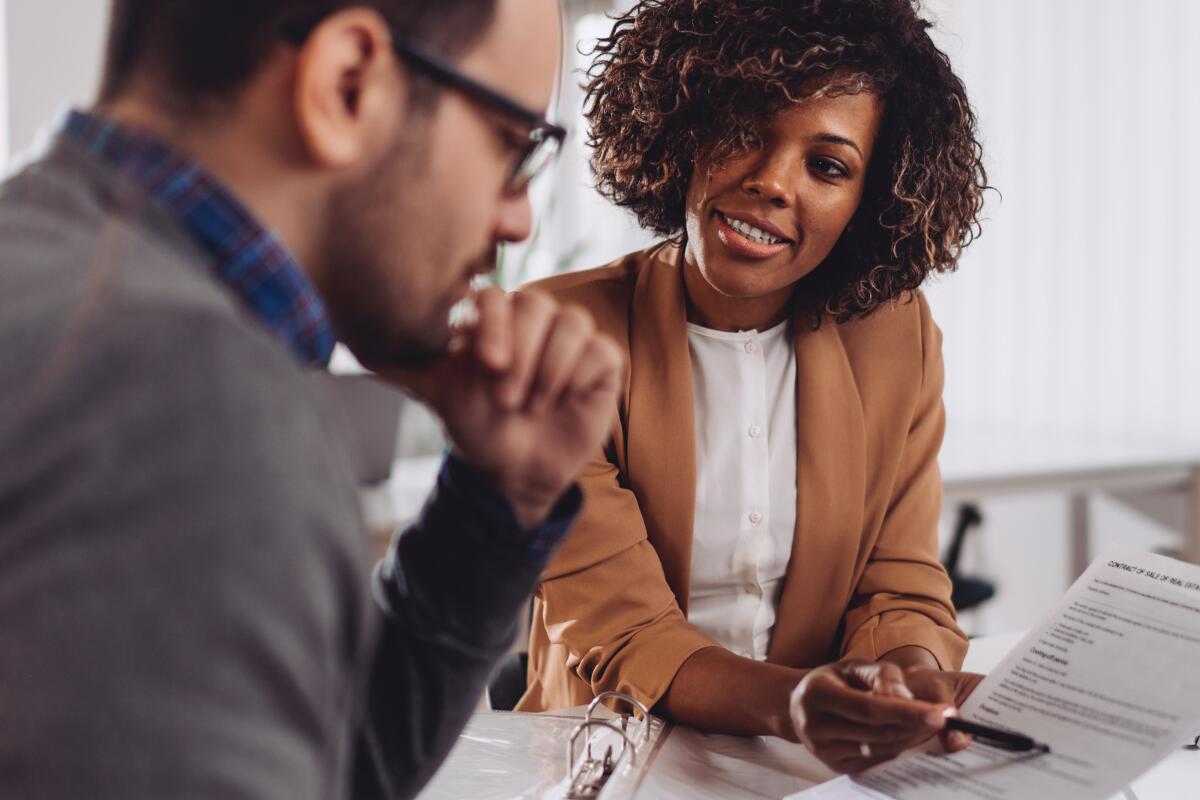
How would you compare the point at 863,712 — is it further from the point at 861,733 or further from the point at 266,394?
the point at 266,394

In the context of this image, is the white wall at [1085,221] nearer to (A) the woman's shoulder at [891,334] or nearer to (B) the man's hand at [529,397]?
(A) the woman's shoulder at [891,334]

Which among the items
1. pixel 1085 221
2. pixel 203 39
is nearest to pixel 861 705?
pixel 203 39

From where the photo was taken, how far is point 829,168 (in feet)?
4.05

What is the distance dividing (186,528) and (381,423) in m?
2.11

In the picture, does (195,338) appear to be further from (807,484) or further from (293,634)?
(807,484)

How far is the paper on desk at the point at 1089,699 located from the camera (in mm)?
805

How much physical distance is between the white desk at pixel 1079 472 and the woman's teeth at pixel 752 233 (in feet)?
4.72

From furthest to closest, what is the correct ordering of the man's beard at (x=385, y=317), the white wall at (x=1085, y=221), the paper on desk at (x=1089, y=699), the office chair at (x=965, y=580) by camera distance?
the white wall at (x=1085, y=221) < the office chair at (x=965, y=580) < the paper on desk at (x=1089, y=699) < the man's beard at (x=385, y=317)

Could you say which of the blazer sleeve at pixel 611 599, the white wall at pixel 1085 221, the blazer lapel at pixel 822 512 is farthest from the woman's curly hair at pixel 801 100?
the white wall at pixel 1085 221

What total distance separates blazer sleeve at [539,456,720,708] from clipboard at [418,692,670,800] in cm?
7

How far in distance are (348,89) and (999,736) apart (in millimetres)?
692

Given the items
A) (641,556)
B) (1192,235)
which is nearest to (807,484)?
(641,556)

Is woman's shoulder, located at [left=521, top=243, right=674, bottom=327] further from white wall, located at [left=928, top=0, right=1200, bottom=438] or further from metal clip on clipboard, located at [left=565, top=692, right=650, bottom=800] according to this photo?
white wall, located at [left=928, top=0, right=1200, bottom=438]

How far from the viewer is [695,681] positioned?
107 centimetres
